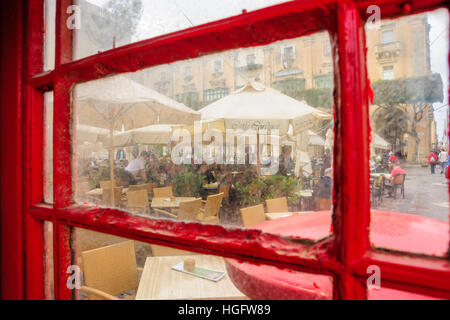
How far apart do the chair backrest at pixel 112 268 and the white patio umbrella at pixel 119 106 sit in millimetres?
1347

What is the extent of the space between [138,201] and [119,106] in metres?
0.30

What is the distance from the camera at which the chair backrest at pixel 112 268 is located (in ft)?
6.15

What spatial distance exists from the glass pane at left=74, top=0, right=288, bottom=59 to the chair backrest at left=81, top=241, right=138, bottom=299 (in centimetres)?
153

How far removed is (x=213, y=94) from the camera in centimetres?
66

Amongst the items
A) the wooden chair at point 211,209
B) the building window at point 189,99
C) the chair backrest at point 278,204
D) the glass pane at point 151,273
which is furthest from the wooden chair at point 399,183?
the glass pane at point 151,273

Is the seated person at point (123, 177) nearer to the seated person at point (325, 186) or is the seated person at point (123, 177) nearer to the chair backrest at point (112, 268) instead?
the seated person at point (325, 186)

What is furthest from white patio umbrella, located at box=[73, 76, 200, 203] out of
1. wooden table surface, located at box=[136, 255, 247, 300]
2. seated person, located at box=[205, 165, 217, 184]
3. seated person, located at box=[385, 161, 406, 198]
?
wooden table surface, located at box=[136, 255, 247, 300]

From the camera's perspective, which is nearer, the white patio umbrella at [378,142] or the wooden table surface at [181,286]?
the white patio umbrella at [378,142]

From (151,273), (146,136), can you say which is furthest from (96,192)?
(151,273)

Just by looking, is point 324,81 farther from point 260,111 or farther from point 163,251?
point 163,251

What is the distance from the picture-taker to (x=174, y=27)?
24.6 inches

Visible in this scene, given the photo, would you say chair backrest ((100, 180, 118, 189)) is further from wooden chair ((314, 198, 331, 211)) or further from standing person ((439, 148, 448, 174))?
standing person ((439, 148, 448, 174))
